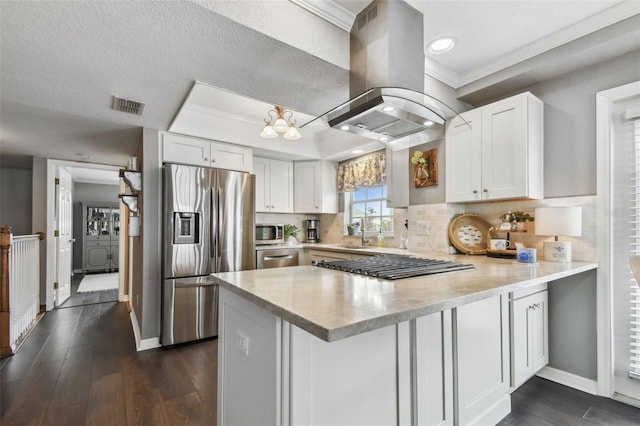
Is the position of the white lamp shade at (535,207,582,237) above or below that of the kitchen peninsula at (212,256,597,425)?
above

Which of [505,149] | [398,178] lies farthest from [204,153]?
Result: [505,149]

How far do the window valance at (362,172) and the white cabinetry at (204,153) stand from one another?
145 cm

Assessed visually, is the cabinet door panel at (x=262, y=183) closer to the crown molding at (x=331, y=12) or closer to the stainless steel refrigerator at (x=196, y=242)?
the stainless steel refrigerator at (x=196, y=242)

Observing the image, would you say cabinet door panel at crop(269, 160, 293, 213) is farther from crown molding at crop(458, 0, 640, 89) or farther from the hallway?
crown molding at crop(458, 0, 640, 89)

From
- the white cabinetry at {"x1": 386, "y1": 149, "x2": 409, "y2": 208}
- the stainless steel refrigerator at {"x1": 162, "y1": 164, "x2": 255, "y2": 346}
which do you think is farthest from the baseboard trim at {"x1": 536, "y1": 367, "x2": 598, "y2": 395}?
the stainless steel refrigerator at {"x1": 162, "y1": 164, "x2": 255, "y2": 346}

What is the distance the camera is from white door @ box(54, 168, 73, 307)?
4.54 meters

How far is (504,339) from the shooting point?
72.5 inches

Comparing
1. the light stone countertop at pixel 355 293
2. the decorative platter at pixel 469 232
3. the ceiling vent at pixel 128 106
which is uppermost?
the ceiling vent at pixel 128 106

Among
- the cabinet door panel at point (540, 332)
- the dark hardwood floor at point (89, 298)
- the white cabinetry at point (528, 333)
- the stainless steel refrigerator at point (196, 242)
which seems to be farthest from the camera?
the dark hardwood floor at point (89, 298)

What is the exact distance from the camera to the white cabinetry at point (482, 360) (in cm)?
156

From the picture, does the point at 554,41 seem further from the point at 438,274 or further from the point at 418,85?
the point at 438,274

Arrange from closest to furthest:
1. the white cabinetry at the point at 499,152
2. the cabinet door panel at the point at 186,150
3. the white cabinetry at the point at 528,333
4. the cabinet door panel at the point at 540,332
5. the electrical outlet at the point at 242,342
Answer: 1. the electrical outlet at the point at 242,342
2. the white cabinetry at the point at 528,333
3. the cabinet door panel at the point at 540,332
4. the white cabinetry at the point at 499,152
5. the cabinet door panel at the point at 186,150

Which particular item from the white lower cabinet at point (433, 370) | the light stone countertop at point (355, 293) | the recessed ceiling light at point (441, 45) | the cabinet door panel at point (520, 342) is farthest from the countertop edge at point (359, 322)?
the recessed ceiling light at point (441, 45)

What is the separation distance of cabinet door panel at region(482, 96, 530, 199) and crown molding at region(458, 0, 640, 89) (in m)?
0.29
